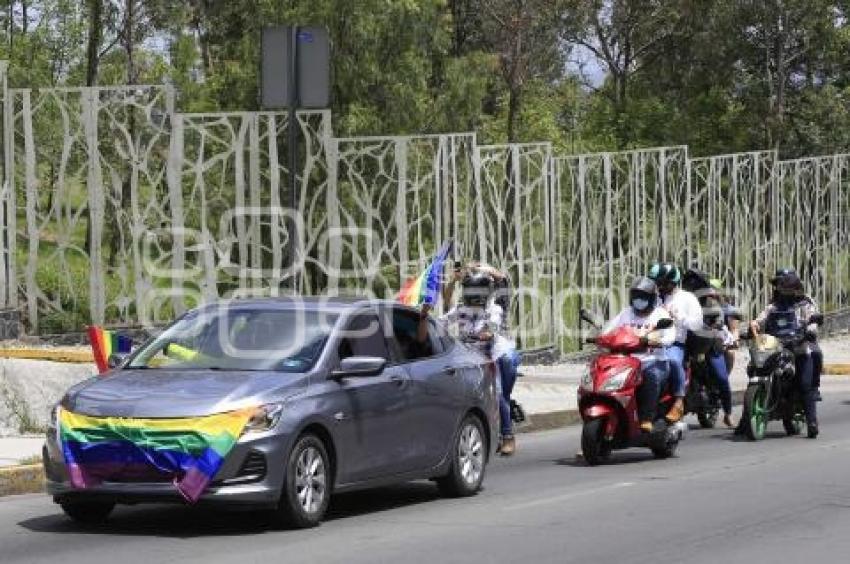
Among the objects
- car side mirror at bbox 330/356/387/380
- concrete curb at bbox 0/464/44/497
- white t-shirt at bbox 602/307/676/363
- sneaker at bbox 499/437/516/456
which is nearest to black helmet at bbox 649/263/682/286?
white t-shirt at bbox 602/307/676/363

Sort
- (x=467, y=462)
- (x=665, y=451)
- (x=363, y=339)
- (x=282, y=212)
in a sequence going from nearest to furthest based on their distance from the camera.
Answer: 1. (x=363, y=339)
2. (x=467, y=462)
3. (x=665, y=451)
4. (x=282, y=212)

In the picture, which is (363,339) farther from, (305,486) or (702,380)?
(702,380)

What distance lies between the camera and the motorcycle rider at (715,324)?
18.5 metres

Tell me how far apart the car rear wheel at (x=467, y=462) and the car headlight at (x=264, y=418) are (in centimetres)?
254

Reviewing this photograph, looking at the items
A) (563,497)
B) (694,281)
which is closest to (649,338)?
(563,497)

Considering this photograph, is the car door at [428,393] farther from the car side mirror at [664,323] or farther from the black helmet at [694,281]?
the black helmet at [694,281]

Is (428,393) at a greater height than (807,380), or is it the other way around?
(428,393)

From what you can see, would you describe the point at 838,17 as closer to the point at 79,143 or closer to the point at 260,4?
the point at 260,4

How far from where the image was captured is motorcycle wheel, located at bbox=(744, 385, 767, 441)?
57.7ft

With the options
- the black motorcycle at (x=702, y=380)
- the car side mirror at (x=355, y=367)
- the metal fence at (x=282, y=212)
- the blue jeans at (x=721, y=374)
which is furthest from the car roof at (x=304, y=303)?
the metal fence at (x=282, y=212)

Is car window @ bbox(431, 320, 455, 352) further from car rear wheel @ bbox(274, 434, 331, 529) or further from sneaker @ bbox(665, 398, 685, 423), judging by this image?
sneaker @ bbox(665, 398, 685, 423)

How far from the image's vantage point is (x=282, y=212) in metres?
24.7

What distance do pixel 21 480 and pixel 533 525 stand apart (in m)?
4.37

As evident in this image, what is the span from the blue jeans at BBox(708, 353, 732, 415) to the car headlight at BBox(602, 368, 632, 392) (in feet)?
12.9
